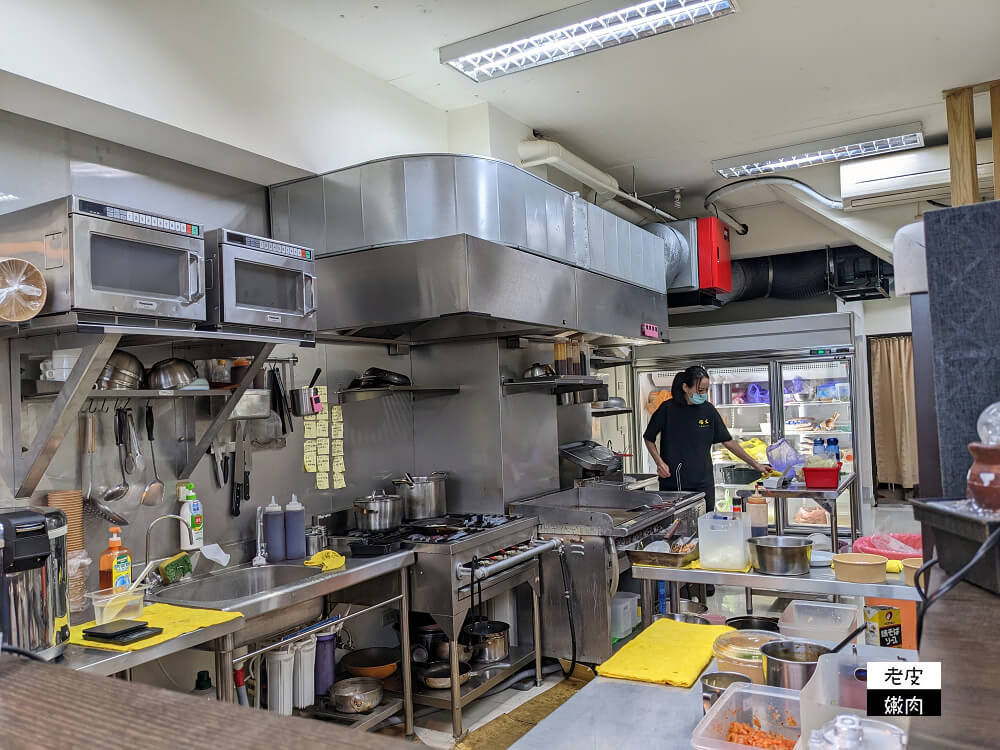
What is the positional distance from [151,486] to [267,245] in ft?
3.60

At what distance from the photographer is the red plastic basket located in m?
4.65

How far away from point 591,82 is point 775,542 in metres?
2.93

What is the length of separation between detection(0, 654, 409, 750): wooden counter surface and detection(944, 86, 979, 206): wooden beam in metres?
4.92

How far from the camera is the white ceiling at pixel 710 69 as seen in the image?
366cm

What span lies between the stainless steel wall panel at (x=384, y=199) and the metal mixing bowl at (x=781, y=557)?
87.4 inches

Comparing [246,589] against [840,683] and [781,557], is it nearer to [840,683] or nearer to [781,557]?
[781,557]

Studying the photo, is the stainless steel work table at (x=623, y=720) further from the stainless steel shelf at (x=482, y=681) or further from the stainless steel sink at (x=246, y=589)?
the stainless steel shelf at (x=482, y=681)

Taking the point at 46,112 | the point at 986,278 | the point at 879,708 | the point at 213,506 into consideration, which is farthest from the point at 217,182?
the point at 879,708

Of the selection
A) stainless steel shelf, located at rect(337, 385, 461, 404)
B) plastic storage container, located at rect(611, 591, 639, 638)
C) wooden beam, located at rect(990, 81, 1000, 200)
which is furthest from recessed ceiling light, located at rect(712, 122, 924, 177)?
plastic storage container, located at rect(611, 591, 639, 638)

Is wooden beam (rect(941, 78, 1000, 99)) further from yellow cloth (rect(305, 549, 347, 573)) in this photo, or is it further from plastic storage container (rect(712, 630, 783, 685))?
yellow cloth (rect(305, 549, 347, 573))

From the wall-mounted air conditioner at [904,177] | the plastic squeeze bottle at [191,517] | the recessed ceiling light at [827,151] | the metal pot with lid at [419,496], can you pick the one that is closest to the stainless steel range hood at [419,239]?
the metal pot with lid at [419,496]

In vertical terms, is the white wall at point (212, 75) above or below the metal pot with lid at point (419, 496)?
above

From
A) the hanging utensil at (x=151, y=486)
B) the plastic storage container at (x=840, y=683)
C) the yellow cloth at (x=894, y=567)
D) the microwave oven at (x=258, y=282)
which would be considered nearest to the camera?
the plastic storage container at (x=840, y=683)

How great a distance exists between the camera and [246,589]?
11.1ft
